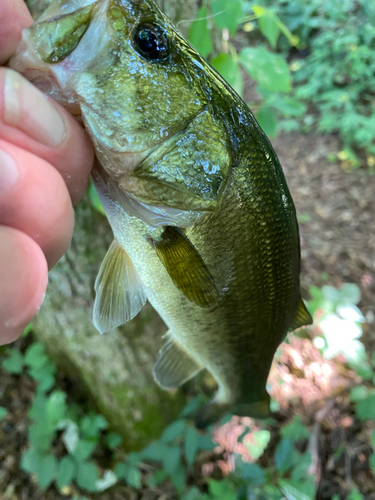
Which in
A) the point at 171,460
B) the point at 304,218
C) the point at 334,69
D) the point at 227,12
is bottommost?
the point at 304,218

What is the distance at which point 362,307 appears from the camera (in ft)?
7.69

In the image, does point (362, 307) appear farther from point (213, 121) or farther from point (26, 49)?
point (26, 49)

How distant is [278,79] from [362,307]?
1843 mm

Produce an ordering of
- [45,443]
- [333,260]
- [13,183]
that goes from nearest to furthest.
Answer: [13,183] < [45,443] < [333,260]

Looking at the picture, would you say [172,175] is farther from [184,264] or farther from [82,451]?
Answer: [82,451]

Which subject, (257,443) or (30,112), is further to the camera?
(257,443)

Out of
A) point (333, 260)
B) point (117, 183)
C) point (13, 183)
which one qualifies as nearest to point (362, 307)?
point (333, 260)

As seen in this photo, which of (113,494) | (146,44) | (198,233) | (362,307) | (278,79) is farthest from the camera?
(362,307)

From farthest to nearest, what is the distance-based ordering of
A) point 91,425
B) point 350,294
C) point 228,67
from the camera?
point 350,294 → point 91,425 → point 228,67

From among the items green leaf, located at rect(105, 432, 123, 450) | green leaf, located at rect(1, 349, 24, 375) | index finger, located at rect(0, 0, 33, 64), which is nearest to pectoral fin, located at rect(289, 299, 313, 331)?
index finger, located at rect(0, 0, 33, 64)

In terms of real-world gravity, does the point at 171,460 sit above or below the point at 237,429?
above

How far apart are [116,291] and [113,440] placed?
1325 mm

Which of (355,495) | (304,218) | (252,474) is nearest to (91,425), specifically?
(252,474)

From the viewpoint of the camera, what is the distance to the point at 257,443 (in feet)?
5.37
